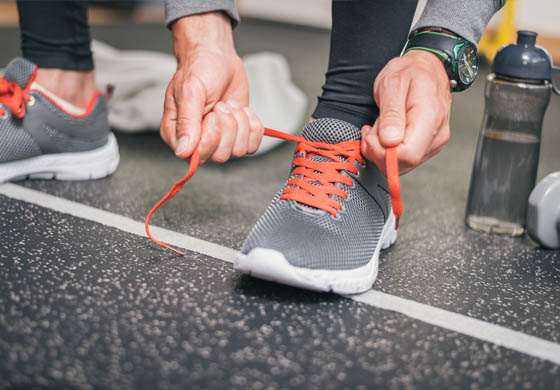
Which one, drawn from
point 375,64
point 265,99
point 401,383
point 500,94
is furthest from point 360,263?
point 265,99

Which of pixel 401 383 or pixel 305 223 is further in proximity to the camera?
pixel 305 223

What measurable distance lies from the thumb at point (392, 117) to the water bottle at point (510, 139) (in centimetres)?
32

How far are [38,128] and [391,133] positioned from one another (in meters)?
0.75

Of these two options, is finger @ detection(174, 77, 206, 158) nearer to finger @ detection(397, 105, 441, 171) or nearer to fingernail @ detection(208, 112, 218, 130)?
fingernail @ detection(208, 112, 218, 130)

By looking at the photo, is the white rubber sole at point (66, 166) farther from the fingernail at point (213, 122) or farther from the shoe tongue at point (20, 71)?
the fingernail at point (213, 122)

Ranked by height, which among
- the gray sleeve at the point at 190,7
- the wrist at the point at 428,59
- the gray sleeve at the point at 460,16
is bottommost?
the gray sleeve at the point at 190,7

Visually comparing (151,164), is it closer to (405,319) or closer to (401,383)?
(405,319)

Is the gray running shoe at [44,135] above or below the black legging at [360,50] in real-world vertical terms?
below

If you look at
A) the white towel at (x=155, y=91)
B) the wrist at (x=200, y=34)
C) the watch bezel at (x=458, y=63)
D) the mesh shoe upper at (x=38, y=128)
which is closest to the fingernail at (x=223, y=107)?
the wrist at (x=200, y=34)

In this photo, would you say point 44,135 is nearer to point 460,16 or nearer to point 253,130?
point 253,130

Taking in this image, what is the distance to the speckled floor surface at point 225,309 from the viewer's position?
0.58 m

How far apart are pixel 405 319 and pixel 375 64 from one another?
1.31 feet

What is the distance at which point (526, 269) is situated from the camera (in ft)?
2.98

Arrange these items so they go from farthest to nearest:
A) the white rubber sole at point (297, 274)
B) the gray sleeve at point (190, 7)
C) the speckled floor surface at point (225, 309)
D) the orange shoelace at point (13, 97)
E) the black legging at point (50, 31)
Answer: the black legging at point (50, 31) < the orange shoelace at point (13, 97) < the gray sleeve at point (190, 7) < the white rubber sole at point (297, 274) < the speckled floor surface at point (225, 309)
